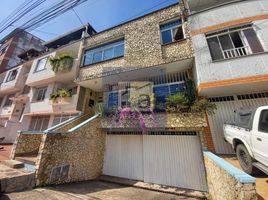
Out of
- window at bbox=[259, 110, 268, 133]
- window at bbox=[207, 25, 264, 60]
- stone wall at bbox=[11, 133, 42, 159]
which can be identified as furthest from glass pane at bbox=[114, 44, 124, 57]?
window at bbox=[259, 110, 268, 133]

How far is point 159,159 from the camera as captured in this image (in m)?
8.34

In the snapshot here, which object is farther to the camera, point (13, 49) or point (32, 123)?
point (13, 49)

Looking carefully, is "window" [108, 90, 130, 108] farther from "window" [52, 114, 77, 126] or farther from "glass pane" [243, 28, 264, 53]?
"glass pane" [243, 28, 264, 53]

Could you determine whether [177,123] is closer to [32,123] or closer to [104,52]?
[104,52]

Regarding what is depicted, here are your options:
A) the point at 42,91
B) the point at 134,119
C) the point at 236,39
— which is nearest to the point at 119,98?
the point at 134,119

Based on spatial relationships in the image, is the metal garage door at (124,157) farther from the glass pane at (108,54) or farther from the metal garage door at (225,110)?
the glass pane at (108,54)

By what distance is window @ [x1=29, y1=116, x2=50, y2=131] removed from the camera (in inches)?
525

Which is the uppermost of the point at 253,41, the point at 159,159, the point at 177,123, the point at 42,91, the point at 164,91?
the point at 42,91

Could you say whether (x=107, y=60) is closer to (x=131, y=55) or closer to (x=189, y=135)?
(x=131, y=55)

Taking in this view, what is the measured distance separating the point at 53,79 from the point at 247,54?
14014 mm

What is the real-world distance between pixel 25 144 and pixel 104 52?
832 cm

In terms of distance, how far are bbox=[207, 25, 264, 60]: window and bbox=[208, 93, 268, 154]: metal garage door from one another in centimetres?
215

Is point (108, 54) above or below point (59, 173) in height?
above

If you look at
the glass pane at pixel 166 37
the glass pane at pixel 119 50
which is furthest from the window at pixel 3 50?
the glass pane at pixel 166 37
